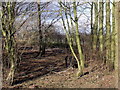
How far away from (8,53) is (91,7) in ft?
18.8

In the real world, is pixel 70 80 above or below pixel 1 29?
below

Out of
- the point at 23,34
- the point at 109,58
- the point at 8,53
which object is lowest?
the point at 109,58

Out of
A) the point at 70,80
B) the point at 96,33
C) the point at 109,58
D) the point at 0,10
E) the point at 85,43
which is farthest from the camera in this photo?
the point at 96,33

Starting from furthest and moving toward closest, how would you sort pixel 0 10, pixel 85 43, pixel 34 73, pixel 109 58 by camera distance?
pixel 85 43 < pixel 34 73 < pixel 109 58 < pixel 0 10

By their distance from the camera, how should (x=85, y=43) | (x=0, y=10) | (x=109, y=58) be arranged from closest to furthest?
1. (x=0, y=10)
2. (x=109, y=58)
3. (x=85, y=43)

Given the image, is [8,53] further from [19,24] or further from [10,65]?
[19,24]

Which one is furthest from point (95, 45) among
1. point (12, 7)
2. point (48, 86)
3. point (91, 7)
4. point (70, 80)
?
A: point (12, 7)

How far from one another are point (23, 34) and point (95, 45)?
15.6 feet

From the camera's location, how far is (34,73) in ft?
20.1

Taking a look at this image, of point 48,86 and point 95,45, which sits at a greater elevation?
point 95,45

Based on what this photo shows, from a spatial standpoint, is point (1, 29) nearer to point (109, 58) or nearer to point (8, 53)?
point (8, 53)

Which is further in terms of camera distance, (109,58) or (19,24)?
(109,58)

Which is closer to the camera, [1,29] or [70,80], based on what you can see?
[1,29]

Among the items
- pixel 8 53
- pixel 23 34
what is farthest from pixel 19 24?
pixel 8 53
